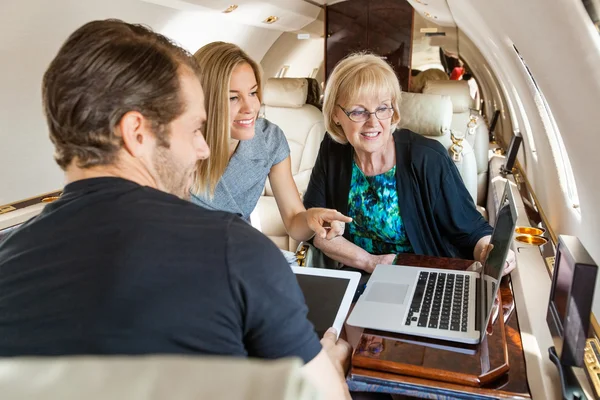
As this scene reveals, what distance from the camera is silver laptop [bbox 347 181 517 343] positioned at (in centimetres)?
123

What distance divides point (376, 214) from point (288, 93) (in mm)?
2277

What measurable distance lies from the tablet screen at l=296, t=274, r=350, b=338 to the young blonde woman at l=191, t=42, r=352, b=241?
7.3 inches

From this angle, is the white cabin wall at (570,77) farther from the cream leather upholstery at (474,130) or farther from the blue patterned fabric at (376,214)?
the cream leather upholstery at (474,130)

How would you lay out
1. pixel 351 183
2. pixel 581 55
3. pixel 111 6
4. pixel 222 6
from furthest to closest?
pixel 222 6 → pixel 111 6 → pixel 351 183 → pixel 581 55

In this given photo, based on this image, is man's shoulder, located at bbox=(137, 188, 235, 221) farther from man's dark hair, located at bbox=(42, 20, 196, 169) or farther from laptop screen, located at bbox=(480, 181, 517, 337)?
laptop screen, located at bbox=(480, 181, 517, 337)

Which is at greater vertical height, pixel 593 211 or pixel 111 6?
pixel 111 6

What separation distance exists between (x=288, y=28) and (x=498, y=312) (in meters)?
5.86

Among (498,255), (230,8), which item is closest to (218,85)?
(498,255)

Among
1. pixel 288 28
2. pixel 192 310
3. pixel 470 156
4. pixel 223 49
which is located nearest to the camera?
pixel 192 310

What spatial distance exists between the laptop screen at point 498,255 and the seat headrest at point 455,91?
8.76ft

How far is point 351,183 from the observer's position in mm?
2145

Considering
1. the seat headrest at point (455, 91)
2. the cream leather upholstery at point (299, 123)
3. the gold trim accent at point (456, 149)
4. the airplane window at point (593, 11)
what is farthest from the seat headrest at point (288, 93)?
the airplane window at point (593, 11)

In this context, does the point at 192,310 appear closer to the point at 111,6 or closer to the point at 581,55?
the point at 581,55

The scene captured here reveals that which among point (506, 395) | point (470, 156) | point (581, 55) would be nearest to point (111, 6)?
point (470, 156)
